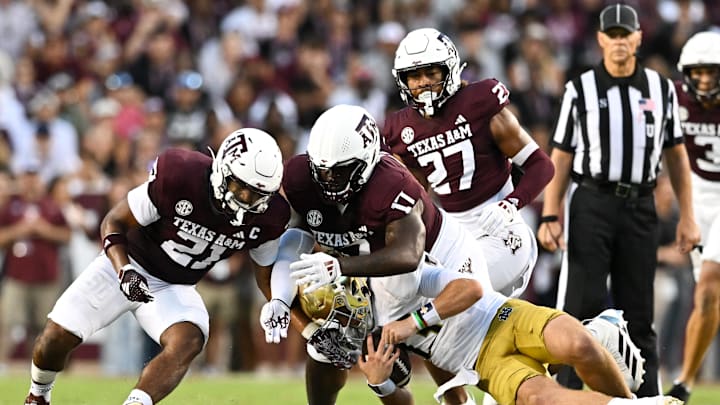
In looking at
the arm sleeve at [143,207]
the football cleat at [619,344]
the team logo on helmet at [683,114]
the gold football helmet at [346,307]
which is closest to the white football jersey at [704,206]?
the team logo on helmet at [683,114]

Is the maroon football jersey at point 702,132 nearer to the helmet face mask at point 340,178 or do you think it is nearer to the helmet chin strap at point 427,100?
the helmet chin strap at point 427,100

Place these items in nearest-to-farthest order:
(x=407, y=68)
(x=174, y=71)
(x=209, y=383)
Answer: (x=407, y=68)
(x=209, y=383)
(x=174, y=71)

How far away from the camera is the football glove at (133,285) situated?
594 cm

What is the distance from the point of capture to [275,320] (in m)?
5.99

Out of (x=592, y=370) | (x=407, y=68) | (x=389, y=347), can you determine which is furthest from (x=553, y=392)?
(x=407, y=68)

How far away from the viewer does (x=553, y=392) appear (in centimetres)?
548

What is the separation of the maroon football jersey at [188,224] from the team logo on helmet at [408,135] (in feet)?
3.74

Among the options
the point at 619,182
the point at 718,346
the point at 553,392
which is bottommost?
the point at 718,346

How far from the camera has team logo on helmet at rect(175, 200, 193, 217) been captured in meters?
6.21

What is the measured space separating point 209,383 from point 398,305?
4.05m

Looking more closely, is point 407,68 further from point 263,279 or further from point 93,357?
point 93,357

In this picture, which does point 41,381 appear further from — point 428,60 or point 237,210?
point 428,60

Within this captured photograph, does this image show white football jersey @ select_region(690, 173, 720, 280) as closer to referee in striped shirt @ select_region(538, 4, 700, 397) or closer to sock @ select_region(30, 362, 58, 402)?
referee in striped shirt @ select_region(538, 4, 700, 397)

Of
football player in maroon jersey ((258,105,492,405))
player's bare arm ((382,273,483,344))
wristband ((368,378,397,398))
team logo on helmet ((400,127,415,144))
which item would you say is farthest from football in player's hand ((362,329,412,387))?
team logo on helmet ((400,127,415,144))
